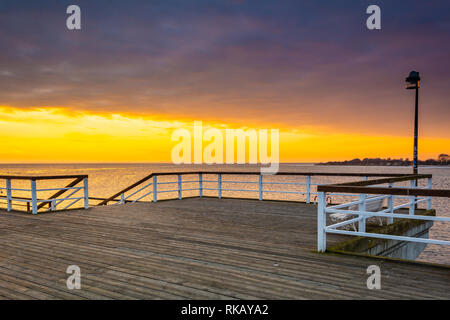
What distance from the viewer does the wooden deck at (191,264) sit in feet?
11.5

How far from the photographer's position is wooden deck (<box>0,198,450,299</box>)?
3.50 meters

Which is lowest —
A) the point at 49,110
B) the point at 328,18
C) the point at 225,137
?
the point at 225,137

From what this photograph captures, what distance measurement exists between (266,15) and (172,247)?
13.5m

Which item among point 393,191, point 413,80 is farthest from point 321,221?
point 413,80

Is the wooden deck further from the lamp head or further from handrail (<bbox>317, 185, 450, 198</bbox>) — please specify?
the lamp head

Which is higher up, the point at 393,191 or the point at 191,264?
the point at 393,191

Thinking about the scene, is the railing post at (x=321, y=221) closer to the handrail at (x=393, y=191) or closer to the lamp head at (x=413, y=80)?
the handrail at (x=393, y=191)

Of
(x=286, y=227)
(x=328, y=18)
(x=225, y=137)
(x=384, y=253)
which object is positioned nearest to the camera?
(x=384, y=253)

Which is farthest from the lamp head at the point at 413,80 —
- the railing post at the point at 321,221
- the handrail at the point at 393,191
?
the railing post at the point at 321,221

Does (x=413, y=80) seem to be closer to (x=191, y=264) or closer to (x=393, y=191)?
(x=393, y=191)

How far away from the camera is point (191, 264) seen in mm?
4523

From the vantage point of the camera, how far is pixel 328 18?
14023 mm
